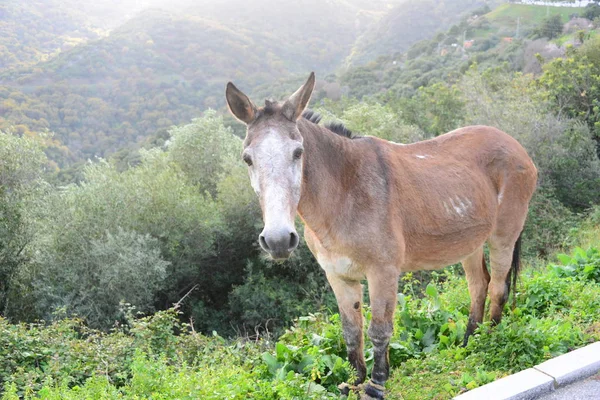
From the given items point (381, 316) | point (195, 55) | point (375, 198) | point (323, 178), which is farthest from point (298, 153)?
point (195, 55)

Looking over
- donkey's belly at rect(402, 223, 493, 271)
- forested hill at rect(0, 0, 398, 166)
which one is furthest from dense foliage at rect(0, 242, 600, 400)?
forested hill at rect(0, 0, 398, 166)

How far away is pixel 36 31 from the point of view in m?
59.3

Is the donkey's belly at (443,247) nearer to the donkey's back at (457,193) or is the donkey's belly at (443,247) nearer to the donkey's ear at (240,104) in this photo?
the donkey's back at (457,193)

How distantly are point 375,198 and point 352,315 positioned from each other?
1.14 m

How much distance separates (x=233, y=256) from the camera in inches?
783

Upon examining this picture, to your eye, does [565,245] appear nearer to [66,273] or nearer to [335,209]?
[335,209]

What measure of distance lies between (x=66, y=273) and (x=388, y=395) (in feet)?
45.1

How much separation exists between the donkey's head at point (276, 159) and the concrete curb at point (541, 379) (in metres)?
2.12

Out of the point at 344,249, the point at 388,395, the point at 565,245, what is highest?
the point at 344,249

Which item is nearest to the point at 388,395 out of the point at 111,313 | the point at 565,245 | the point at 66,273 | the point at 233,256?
the point at 565,245

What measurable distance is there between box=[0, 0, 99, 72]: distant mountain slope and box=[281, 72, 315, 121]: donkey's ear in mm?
54745

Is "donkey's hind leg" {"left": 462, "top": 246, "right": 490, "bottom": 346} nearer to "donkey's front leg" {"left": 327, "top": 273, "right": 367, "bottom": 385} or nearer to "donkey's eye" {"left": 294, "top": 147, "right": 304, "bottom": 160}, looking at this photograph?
"donkey's front leg" {"left": 327, "top": 273, "right": 367, "bottom": 385}

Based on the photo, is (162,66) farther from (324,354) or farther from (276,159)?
(276,159)

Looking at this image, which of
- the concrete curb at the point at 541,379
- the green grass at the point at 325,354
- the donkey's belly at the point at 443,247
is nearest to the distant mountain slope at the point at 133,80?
the green grass at the point at 325,354
